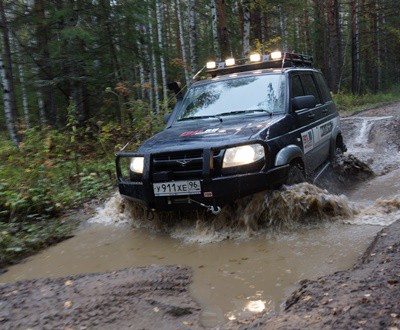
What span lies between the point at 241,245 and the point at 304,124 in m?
2.10

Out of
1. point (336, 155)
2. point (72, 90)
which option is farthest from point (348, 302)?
point (72, 90)

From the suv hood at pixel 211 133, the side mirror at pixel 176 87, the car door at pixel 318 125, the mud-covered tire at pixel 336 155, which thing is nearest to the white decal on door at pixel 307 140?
the car door at pixel 318 125

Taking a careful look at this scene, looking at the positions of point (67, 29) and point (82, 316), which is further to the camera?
point (67, 29)

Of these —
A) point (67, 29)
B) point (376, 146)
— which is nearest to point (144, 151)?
point (67, 29)

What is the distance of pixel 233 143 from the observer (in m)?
4.00

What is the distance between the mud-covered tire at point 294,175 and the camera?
14.3 ft

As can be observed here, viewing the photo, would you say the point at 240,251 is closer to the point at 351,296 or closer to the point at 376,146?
Result: the point at 351,296

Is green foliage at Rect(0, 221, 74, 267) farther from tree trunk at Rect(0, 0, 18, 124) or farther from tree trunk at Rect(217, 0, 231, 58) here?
tree trunk at Rect(217, 0, 231, 58)

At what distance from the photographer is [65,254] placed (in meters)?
4.50

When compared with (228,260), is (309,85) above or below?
above

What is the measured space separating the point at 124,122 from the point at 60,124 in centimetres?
230

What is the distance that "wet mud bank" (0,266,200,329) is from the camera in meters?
2.61

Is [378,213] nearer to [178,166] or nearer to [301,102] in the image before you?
[301,102]

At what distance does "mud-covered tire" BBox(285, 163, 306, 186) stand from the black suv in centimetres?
1
